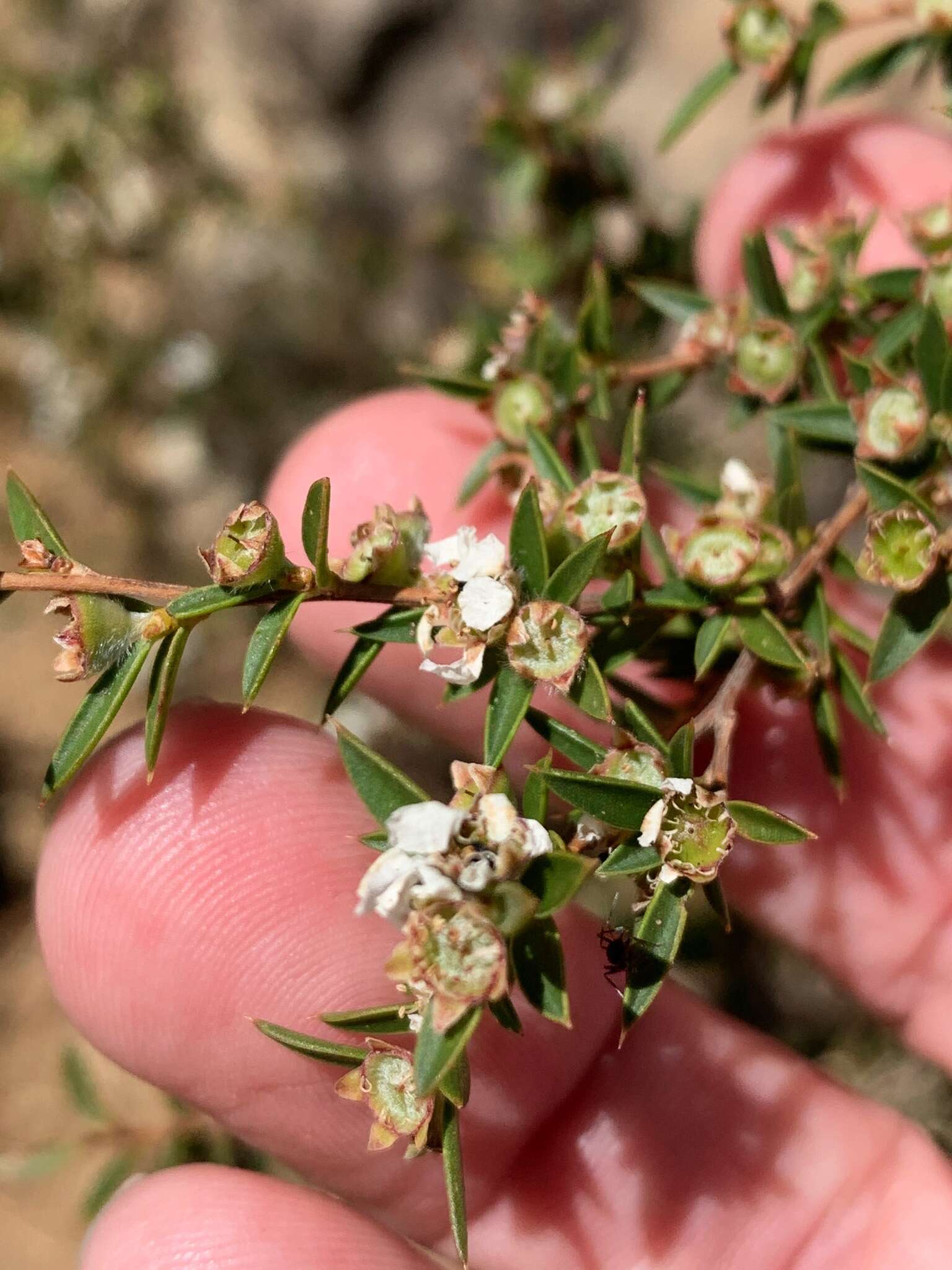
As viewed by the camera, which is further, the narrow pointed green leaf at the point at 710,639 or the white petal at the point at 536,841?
the narrow pointed green leaf at the point at 710,639

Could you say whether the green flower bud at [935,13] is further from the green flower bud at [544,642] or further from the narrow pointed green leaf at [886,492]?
the green flower bud at [544,642]

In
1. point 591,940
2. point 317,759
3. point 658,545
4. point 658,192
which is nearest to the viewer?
point 658,545

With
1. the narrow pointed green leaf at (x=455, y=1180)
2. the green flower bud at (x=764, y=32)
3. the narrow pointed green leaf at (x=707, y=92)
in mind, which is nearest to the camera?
the narrow pointed green leaf at (x=455, y=1180)

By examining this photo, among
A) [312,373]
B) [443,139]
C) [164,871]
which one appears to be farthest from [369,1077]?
[443,139]

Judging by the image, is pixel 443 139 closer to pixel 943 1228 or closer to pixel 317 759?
A: pixel 317 759

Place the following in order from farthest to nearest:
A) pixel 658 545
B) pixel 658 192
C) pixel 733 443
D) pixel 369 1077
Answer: pixel 733 443 → pixel 658 192 → pixel 658 545 → pixel 369 1077

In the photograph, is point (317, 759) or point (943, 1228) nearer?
point (317, 759)

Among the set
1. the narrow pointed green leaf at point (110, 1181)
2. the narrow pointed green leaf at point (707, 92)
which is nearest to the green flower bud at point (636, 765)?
the narrow pointed green leaf at point (707, 92)
